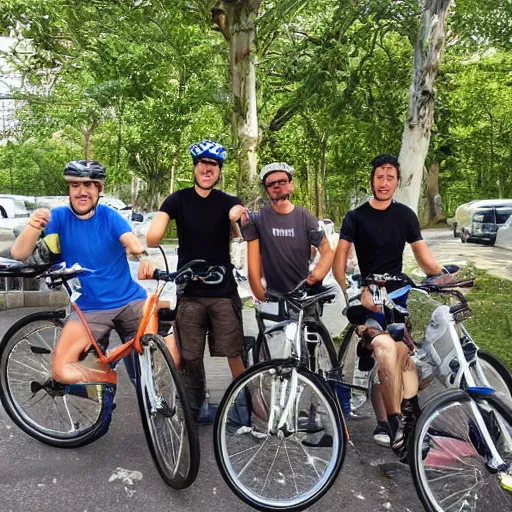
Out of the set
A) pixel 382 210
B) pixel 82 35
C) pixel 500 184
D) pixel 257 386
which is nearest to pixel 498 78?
pixel 500 184

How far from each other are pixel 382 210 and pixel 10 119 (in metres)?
24.2

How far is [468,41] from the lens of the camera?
9.84m

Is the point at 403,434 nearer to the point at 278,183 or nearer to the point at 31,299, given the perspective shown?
the point at 278,183

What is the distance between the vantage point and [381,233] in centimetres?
373

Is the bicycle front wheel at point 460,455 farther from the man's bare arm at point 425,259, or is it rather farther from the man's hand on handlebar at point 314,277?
the man's hand on handlebar at point 314,277

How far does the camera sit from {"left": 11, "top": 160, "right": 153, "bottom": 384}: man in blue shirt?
3.70 meters

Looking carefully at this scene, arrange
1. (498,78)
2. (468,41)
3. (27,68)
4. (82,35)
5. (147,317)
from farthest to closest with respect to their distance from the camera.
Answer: (498,78) < (27,68) < (82,35) < (468,41) < (147,317)

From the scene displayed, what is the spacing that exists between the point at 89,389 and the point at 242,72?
706 cm

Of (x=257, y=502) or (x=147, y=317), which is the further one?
(x=147, y=317)

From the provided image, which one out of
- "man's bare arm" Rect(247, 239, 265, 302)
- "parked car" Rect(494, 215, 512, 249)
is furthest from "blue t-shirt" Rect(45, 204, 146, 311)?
"parked car" Rect(494, 215, 512, 249)

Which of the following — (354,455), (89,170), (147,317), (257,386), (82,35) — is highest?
(82,35)

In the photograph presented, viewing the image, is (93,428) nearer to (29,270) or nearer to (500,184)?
(29,270)

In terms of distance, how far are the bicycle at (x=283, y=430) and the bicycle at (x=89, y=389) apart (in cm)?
21

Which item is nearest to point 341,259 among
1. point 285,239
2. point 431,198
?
point 285,239
